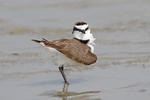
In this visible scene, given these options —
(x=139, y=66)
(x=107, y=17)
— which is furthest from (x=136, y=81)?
(x=107, y=17)

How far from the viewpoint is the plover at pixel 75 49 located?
24.9 feet

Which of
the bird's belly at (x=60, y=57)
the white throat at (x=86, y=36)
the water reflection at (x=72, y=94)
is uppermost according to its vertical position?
the white throat at (x=86, y=36)

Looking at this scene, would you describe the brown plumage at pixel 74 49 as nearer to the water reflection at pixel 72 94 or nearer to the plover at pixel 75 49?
the plover at pixel 75 49

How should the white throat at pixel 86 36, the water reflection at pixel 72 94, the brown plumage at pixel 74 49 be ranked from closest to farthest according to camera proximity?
the water reflection at pixel 72 94
the brown plumage at pixel 74 49
the white throat at pixel 86 36

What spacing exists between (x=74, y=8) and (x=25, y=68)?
16.2 feet

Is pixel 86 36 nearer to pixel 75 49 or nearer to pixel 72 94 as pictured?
pixel 75 49

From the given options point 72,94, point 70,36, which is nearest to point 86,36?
point 72,94

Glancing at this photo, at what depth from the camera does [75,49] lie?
25.6 ft

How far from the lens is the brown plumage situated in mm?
7582

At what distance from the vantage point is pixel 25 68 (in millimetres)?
8844

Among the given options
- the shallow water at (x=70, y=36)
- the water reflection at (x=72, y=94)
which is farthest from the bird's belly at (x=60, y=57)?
the water reflection at (x=72, y=94)

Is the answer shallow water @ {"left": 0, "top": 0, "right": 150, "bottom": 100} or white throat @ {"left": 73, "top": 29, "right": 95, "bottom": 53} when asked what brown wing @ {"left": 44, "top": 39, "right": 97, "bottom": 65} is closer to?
white throat @ {"left": 73, "top": 29, "right": 95, "bottom": 53}

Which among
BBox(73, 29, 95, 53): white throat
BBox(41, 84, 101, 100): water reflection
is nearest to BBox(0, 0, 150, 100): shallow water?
BBox(41, 84, 101, 100): water reflection

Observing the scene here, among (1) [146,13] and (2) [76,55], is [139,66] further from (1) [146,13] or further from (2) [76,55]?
(1) [146,13]
